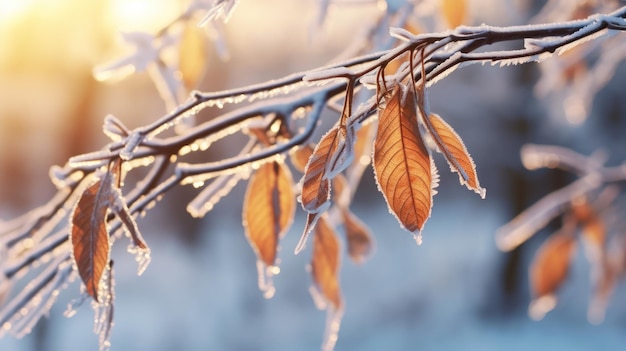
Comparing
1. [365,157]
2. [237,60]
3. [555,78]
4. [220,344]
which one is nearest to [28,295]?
[365,157]

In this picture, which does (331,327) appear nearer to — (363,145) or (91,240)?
(363,145)

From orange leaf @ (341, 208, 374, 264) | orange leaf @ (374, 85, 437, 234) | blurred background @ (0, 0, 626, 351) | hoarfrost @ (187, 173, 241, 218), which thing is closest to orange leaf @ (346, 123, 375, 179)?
orange leaf @ (341, 208, 374, 264)

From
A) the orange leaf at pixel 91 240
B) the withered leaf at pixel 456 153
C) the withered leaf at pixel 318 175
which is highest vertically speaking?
the withered leaf at pixel 456 153

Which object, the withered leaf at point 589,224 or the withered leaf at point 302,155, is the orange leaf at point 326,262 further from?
the withered leaf at point 589,224

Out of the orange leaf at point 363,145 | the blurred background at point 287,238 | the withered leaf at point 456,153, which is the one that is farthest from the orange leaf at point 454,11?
the blurred background at point 287,238

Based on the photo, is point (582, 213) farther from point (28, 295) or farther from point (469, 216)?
point (469, 216)

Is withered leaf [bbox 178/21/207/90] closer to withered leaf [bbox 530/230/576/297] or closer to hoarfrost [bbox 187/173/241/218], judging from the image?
hoarfrost [bbox 187/173/241/218]
